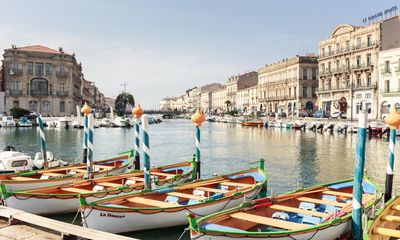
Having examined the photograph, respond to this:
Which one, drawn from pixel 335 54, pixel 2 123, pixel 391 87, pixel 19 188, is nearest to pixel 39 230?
pixel 19 188

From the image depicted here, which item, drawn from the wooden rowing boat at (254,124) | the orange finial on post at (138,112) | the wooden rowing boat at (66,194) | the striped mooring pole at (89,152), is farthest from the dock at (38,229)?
the wooden rowing boat at (254,124)

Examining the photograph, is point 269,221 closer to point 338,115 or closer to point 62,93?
point 338,115

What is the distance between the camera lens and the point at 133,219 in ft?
40.0

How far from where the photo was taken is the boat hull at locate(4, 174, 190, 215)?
537 inches

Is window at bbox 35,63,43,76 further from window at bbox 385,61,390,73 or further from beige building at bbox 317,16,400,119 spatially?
window at bbox 385,61,390,73

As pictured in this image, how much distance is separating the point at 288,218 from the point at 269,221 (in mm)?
1435

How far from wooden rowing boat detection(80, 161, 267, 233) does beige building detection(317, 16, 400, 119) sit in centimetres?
6022

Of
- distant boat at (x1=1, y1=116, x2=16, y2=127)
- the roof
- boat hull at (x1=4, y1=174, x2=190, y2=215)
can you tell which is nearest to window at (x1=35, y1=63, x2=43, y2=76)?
the roof

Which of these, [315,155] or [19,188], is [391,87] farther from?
[19,188]

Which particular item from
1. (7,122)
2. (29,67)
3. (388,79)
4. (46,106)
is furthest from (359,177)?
(46,106)

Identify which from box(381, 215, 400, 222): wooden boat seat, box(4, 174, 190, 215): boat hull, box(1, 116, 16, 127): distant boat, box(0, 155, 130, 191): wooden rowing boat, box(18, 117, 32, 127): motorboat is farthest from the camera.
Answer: box(18, 117, 32, 127): motorboat

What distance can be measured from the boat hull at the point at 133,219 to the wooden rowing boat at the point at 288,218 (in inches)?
79.1

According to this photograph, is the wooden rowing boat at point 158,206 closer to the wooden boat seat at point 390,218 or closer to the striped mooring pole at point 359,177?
the striped mooring pole at point 359,177

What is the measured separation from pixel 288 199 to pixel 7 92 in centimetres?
8368
